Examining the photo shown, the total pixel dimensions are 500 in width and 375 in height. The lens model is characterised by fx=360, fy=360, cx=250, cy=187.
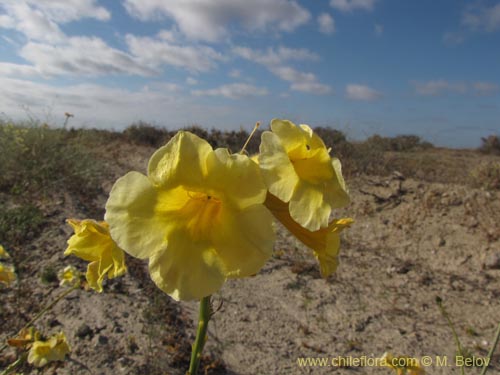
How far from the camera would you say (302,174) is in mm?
1050

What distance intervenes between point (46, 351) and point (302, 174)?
266 centimetres

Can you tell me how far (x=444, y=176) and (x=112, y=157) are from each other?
10242 mm

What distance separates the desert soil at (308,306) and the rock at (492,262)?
0.04ft

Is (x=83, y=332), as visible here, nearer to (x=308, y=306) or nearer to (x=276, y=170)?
(x=308, y=306)

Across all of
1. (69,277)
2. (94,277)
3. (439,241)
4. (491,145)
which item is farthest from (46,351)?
(491,145)

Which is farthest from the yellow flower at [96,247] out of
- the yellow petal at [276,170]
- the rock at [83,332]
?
the rock at [83,332]

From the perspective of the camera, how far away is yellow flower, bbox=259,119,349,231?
920 mm

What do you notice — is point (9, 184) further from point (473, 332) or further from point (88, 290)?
point (473, 332)

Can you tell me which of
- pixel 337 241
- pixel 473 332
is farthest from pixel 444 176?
pixel 337 241

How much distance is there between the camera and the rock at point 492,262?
462 centimetres

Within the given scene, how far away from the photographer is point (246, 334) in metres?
3.61

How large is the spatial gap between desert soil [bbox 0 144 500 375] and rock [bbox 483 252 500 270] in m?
0.01

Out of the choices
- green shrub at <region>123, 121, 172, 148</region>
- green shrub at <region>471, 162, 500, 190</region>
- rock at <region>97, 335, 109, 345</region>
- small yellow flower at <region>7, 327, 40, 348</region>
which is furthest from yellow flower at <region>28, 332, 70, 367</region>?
green shrub at <region>123, 121, 172, 148</region>

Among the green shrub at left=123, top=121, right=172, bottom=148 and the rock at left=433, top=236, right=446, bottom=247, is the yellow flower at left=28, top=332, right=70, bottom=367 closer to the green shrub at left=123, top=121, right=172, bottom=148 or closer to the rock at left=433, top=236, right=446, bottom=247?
the rock at left=433, top=236, right=446, bottom=247
